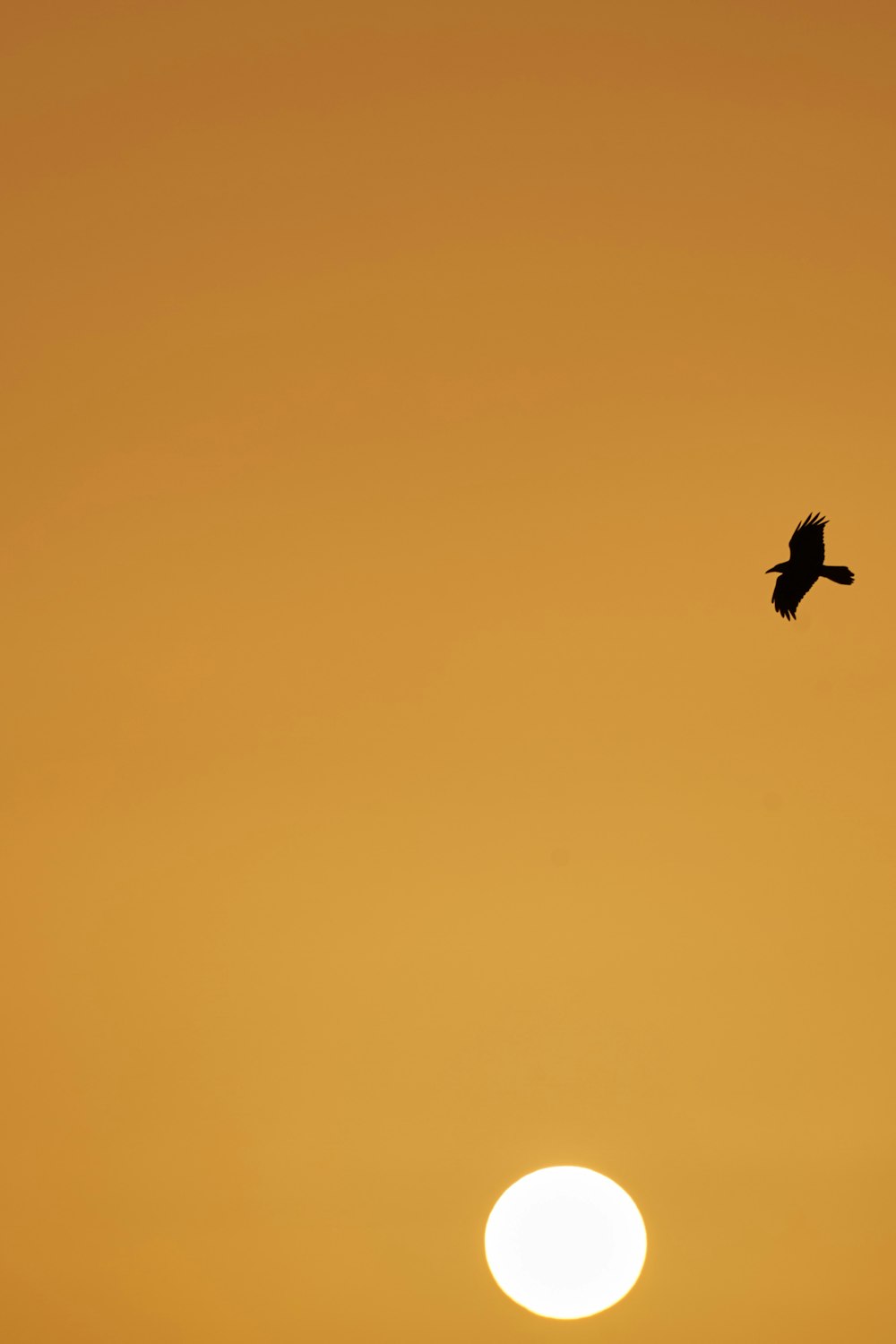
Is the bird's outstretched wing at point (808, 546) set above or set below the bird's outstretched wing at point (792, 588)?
above

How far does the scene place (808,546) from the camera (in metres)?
3.20

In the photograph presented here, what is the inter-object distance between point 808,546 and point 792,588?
8 centimetres

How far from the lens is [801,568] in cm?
317

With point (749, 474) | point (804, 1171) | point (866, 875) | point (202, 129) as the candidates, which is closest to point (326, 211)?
point (202, 129)

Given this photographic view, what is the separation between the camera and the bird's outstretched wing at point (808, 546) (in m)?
3.16

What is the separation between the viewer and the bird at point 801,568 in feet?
10.4

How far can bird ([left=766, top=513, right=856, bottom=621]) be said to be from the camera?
316cm

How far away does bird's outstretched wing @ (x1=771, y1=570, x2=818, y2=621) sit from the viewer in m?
3.17

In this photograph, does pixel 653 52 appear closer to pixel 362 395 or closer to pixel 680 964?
pixel 362 395

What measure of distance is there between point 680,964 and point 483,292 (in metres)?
1.59

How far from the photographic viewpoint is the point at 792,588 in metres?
3.18

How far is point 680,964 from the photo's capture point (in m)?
3.99

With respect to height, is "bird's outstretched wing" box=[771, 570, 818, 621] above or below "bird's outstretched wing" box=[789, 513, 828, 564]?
below

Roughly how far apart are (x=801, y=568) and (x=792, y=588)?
39mm
